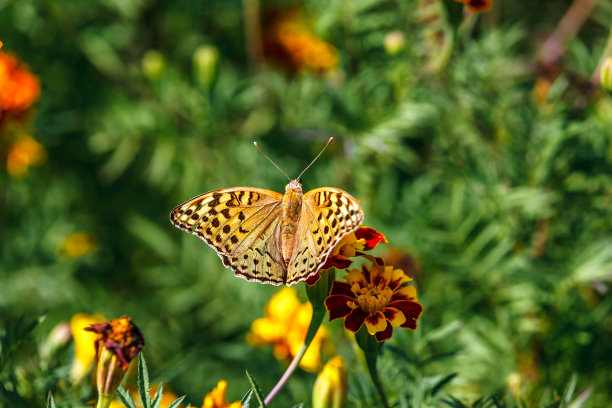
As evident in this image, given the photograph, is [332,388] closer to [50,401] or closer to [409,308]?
[409,308]

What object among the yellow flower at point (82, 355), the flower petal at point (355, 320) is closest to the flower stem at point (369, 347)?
the flower petal at point (355, 320)

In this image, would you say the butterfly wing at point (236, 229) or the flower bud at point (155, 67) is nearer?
the butterfly wing at point (236, 229)

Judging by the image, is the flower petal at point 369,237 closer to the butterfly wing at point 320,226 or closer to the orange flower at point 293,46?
the butterfly wing at point 320,226

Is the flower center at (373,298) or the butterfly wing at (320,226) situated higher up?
the butterfly wing at (320,226)

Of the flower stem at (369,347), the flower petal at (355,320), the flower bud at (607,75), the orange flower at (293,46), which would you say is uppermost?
the flower bud at (607,75)

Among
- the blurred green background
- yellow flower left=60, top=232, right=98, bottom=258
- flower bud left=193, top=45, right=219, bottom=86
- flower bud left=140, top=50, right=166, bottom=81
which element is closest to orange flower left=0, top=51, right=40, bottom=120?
the blurred green background

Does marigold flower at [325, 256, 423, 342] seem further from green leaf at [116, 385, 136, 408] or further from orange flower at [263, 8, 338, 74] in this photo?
orange flower at [263, 8, 338, 74]
